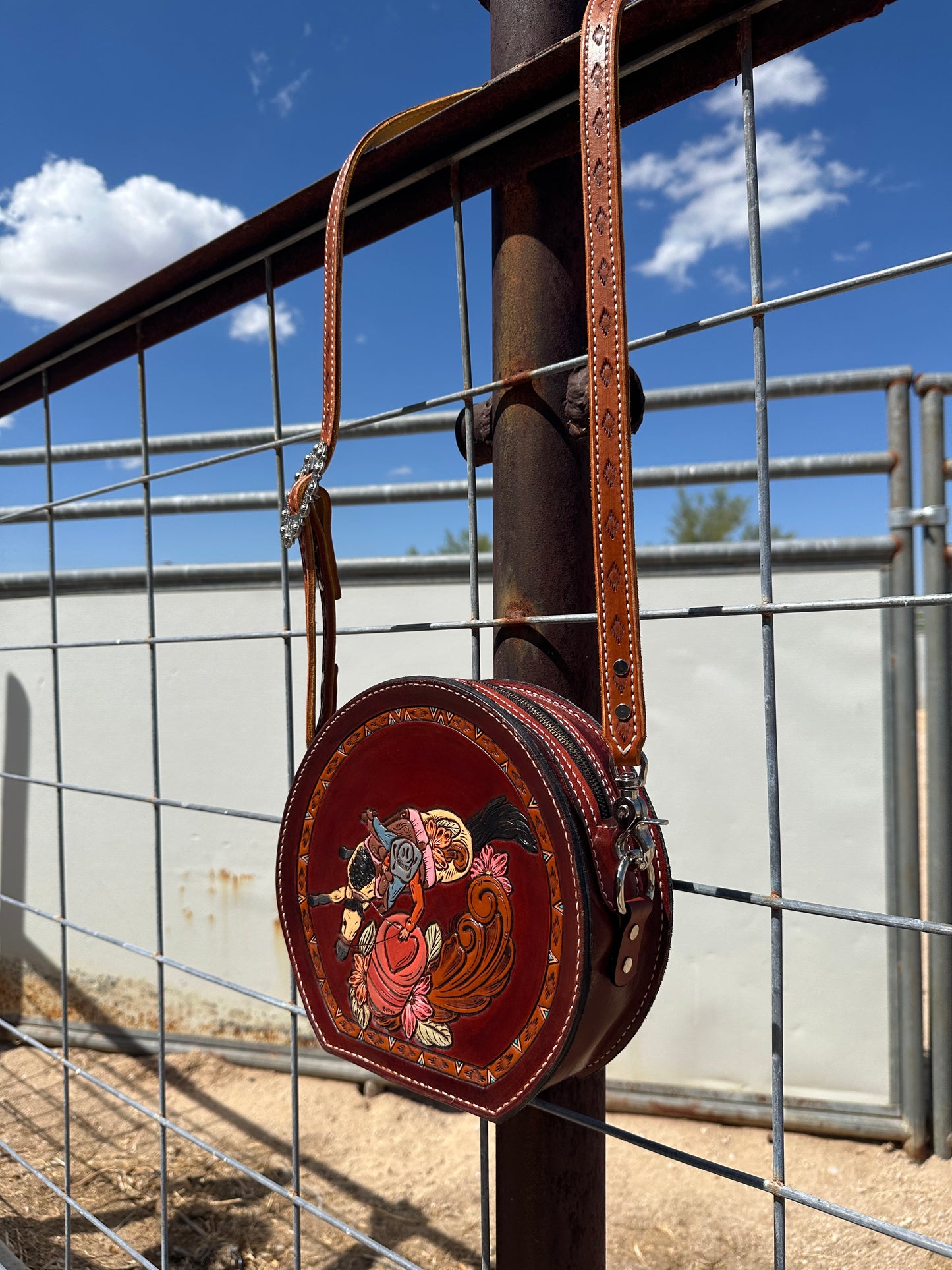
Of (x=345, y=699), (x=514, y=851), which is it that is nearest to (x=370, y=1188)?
(x=345, y=699)

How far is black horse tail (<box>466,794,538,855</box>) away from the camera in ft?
2.08

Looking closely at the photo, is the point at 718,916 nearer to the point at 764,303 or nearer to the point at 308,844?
the point at 308,844

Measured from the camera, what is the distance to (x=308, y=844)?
2.63ft

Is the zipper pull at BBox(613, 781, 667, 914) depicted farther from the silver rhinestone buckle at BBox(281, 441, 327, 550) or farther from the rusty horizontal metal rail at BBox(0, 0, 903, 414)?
the rusty horizontal metal rail at BBox(0, 0, 903, 414)

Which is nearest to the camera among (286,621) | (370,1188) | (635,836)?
(635,836)

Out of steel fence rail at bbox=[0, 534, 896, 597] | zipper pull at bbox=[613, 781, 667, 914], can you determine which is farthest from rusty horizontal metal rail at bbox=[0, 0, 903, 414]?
steel fence rail at bbox=[0, 534, 896, 597]

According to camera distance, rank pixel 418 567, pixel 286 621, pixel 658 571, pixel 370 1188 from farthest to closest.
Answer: pixel 418 567 < pixel 658 571 < pixel 370 1188 < pixel 286 621

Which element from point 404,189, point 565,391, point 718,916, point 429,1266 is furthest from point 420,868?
point 718,916

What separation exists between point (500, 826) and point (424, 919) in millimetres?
113

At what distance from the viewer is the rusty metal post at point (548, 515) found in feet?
2.65

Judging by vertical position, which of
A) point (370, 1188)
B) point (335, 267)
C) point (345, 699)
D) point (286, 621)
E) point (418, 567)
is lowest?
point (370, 1188)

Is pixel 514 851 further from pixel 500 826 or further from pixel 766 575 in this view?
pixel 766 575

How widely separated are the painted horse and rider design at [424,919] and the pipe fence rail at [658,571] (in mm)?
147

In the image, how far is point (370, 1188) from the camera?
8.27 ft
